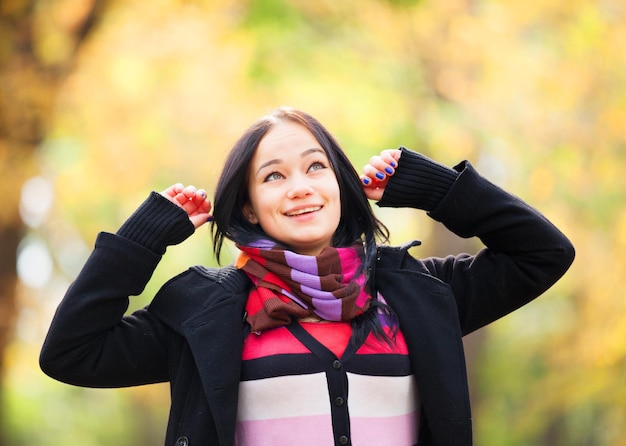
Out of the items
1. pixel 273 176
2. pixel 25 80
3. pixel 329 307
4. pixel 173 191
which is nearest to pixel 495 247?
pixel 329 307

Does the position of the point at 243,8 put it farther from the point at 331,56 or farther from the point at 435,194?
the point at 435,194

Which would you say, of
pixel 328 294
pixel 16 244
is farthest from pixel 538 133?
pixel 328 294

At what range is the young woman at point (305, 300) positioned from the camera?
2.68 meters

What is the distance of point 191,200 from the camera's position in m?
3.01

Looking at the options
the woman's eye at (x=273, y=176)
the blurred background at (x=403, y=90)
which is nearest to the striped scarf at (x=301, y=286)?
the woman's eye at (x=273, y=176)

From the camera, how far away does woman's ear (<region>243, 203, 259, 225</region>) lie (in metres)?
3.03

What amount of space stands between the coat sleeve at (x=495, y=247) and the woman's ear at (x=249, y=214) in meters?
0.45

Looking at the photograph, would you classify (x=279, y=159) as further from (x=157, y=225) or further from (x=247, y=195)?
(x=157, y=225)

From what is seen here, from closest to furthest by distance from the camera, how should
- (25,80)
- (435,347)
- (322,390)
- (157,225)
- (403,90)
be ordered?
(322,390) → (435,347) → (157,225) → (25,80) → (403,90)

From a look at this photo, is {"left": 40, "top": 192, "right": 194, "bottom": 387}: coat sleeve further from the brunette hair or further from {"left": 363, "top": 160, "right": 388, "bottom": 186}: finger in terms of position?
{"left": 363, "top": 160, "right": 388, "bottom": 186}: finger

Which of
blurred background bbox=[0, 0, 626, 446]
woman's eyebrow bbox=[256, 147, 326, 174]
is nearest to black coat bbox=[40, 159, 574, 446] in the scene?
woman's eyebrow bbox=[256, 147, 326, 174]

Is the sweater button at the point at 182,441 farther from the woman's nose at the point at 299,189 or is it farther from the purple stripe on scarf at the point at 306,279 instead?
the woman's nose at the point at 299,189

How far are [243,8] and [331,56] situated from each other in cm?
88

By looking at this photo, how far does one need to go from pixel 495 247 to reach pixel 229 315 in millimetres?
884
